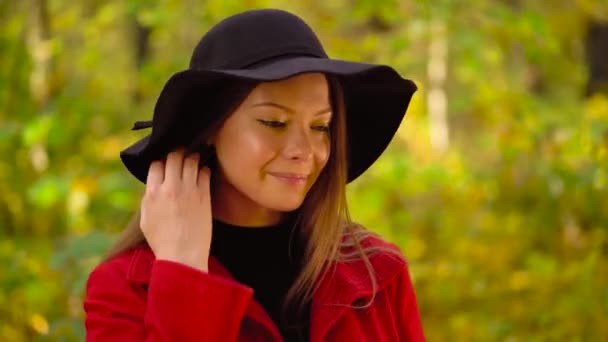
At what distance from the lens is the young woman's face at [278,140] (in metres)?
1.86

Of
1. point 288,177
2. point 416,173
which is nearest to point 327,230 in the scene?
point 288,177

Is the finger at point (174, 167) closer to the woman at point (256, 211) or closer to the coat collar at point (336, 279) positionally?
the woman at point (256, 211)

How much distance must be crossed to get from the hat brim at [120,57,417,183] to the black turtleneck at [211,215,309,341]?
214 millimetres

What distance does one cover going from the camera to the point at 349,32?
684cm

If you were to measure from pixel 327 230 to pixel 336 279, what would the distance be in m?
0.11

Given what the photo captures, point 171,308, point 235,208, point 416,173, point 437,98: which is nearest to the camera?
point 171,308

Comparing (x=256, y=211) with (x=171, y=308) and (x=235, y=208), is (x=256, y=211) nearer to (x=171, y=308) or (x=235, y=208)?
(x=235, y=208)

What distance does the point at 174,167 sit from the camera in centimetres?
193

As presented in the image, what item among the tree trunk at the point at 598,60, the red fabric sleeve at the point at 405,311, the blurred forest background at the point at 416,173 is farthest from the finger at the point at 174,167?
the tree trunk at the point at 598,60

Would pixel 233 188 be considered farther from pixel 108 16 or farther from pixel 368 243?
pixel 108 16

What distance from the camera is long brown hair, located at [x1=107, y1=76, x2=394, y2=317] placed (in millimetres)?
2012

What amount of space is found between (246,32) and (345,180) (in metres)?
0.40

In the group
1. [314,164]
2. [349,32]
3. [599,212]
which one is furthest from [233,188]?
[349,32]

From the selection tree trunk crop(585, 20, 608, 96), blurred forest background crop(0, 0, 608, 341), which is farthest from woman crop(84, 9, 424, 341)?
tree trunk crop(585, 20, 608, 96)
